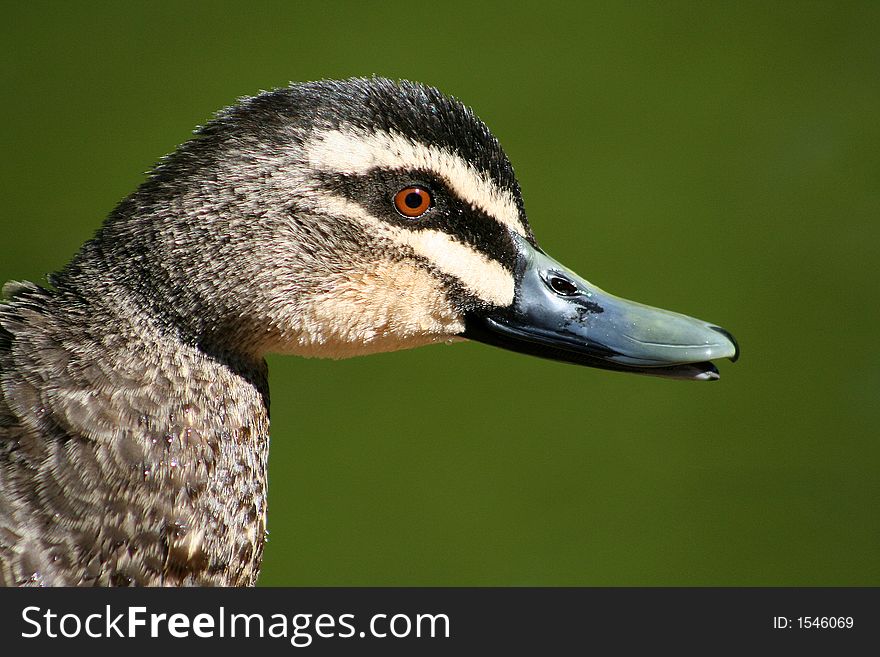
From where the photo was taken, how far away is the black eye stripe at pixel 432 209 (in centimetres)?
171

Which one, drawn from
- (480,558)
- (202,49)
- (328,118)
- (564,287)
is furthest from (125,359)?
(202,49)

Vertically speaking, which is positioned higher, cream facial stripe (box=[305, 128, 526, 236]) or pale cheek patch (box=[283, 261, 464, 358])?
cream facial stripe (box=[305, 128, 526, 236])

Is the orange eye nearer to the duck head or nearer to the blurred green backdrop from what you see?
the duck head

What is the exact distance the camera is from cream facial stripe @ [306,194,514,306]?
1.71 m

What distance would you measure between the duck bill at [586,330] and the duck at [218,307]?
0.21 ft

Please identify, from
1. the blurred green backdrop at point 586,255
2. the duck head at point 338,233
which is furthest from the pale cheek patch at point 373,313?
the blurred green backdrop at point 586,255

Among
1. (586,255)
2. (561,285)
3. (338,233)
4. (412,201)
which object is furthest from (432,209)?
(586,255)

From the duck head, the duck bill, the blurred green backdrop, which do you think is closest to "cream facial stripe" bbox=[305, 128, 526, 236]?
the duck head

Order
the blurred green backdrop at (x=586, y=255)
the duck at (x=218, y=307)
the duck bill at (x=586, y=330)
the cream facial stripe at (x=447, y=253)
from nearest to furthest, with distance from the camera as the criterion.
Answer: the duck at (x=218, y=307) < the cream facial stripe at (x=447, y=253) < the duck bill at (x=586, y=330) < the blurred green backdrop at (x=586, y=255)

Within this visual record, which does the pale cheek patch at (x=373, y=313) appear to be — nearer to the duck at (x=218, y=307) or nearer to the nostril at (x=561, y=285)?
the duck at (x=218, y=307)

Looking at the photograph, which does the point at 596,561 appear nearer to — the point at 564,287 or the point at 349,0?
the point at 564,287

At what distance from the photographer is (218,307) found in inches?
65.7

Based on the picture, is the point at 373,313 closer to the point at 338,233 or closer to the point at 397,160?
the point at 338,233
